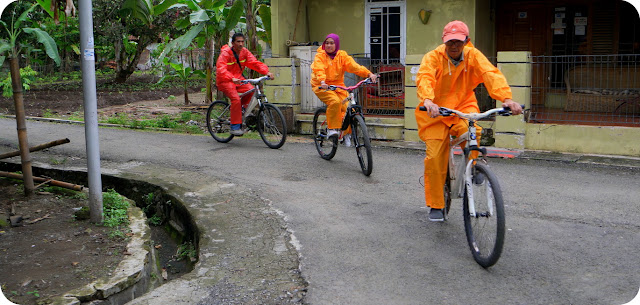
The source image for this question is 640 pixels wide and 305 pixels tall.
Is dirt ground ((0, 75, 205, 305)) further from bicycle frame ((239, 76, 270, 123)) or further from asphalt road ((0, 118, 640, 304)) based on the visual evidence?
bicycle frame ((239, 76, 270, 123))

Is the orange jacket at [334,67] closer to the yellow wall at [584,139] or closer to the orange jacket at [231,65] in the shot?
the orange jacket at [231,65]

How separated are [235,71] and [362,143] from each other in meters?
3.17

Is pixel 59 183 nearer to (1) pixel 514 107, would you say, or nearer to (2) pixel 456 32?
(2) pixel 456 32

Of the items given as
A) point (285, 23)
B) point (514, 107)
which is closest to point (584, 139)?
point (514, 107)

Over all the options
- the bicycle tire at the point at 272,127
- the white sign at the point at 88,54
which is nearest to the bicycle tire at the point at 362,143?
the bicycle tire at the point at 272,127

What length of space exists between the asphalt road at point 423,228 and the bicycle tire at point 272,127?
247mm

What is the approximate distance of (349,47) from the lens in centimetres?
1345

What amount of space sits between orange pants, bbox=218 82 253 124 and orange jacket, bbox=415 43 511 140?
5114 mm

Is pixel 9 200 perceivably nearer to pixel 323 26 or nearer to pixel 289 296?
pixel 289 296

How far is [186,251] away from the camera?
5.95 m

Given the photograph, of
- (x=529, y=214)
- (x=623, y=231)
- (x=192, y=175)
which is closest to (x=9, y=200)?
(x=192, y=175)

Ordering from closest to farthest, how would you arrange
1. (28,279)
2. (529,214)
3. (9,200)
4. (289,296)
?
(289,296)
(28,279)
(529,214)
(9,200)

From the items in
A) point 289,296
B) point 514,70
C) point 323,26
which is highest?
point 323,26

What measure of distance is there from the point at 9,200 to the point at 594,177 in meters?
7.04
